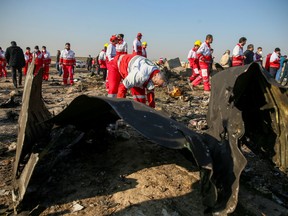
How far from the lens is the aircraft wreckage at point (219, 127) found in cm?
218

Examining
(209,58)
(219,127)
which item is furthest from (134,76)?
(209,58)

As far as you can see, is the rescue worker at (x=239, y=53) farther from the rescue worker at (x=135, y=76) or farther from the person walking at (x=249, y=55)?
the rescue worker at (x=135, y=76)

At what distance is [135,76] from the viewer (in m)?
3.84

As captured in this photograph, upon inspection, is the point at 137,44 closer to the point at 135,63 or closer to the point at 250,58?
the point at 250,58

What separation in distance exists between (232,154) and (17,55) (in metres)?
10.4

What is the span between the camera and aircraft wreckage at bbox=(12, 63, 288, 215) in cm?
218

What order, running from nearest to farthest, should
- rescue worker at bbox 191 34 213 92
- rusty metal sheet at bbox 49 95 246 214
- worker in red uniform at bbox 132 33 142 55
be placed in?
rusty metal sheet at bbox 49 95 246 214 < rescue worker at bbox 191 34 213 92 < worker in red uniform at bbox 132 33 142 55

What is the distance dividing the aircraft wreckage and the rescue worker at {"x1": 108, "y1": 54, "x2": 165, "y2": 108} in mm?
1039

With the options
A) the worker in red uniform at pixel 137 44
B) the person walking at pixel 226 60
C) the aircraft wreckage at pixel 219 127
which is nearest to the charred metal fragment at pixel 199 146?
the aircraft wreckage at pixel 219 127

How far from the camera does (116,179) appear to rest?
9.53 ft

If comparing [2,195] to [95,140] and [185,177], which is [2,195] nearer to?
[95,140]

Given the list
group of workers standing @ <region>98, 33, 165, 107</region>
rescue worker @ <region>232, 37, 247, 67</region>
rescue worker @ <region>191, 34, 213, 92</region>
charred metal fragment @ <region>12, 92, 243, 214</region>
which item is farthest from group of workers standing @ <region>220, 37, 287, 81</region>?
charred metal fragment @ <region>12, 92, 243, 214</region>

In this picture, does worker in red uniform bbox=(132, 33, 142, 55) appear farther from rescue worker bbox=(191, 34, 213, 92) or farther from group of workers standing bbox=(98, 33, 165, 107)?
group of workers standing bbox=(98, 33, 165, 107)

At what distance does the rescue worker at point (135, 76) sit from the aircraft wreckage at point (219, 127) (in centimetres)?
104
